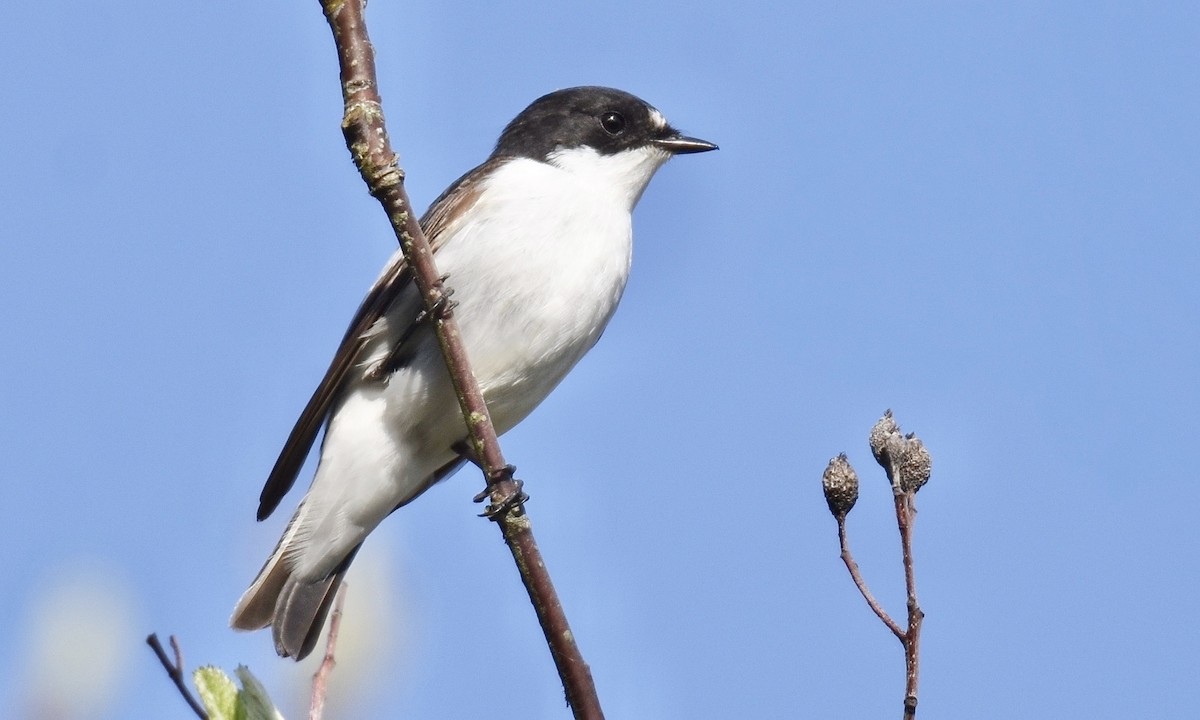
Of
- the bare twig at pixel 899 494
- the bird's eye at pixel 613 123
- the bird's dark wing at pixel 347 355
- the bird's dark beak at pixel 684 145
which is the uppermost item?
the bird's eye at pixel 613 123

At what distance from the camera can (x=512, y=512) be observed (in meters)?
3.79

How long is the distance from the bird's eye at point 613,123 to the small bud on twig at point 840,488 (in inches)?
140

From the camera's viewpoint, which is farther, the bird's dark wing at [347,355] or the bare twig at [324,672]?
the bird's dark wing at [347,355]

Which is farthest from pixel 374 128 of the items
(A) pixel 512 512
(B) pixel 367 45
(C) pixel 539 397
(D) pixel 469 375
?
(C) pixel 539 397

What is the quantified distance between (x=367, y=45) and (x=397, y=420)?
8.13 feet

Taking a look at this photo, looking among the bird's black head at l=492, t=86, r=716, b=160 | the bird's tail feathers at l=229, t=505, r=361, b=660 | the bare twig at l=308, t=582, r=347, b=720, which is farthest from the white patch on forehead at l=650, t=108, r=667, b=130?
the bare twig at l=308, t=582, r=347, b=720

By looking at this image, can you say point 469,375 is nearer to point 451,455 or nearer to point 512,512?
point 512,512

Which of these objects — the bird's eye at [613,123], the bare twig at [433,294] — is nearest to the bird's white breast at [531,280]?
the bird's eye at [613,123]

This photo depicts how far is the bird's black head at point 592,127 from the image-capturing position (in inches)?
239

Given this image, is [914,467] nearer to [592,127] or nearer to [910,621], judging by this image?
[910,621]

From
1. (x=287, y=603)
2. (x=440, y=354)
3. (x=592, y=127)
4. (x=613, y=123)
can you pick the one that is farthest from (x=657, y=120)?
(x=287, y=603)

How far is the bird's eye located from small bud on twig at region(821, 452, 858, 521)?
3545mm

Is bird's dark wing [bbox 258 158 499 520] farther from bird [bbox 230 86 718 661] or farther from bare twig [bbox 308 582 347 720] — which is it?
bare twig [bbox 308 582 347 720]

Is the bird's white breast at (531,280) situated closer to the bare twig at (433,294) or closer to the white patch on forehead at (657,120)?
the white patch on forehead at (657,120)
